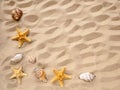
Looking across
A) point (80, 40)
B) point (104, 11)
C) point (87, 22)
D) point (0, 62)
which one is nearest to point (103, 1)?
point (104, 11)

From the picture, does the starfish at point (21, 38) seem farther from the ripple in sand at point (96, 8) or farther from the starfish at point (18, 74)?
the ripple in sand at point (96, 8)

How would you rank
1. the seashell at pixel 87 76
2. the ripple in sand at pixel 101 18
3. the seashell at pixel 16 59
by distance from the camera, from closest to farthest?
the seashell at pixel 87 76
the seashell at pixel 16 59
the ripple in sand at pixel 101 18

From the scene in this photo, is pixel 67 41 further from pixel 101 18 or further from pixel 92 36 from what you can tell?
pixel 101 18

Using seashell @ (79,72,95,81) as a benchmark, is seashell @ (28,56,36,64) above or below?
above

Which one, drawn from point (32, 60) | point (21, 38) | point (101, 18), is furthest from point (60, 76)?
point (101, 18)

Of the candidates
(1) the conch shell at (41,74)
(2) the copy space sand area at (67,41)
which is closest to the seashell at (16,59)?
(2) the copy space sand area at (67,41)

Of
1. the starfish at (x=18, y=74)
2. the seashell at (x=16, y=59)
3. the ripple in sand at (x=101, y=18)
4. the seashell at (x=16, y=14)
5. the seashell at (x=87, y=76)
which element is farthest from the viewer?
the seashell at (x=16, y=14)

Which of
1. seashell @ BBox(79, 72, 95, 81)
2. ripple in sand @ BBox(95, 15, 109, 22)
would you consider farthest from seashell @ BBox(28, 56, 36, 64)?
ripple in sand @ BBox(95, 15, 109, 22)

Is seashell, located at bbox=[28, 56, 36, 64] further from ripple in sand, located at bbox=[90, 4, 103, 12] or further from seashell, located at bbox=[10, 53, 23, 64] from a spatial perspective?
ripple in sand, located at bbox=[90, 4, 103, 12]

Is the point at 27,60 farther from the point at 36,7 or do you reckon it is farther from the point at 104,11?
the point at 104,11
